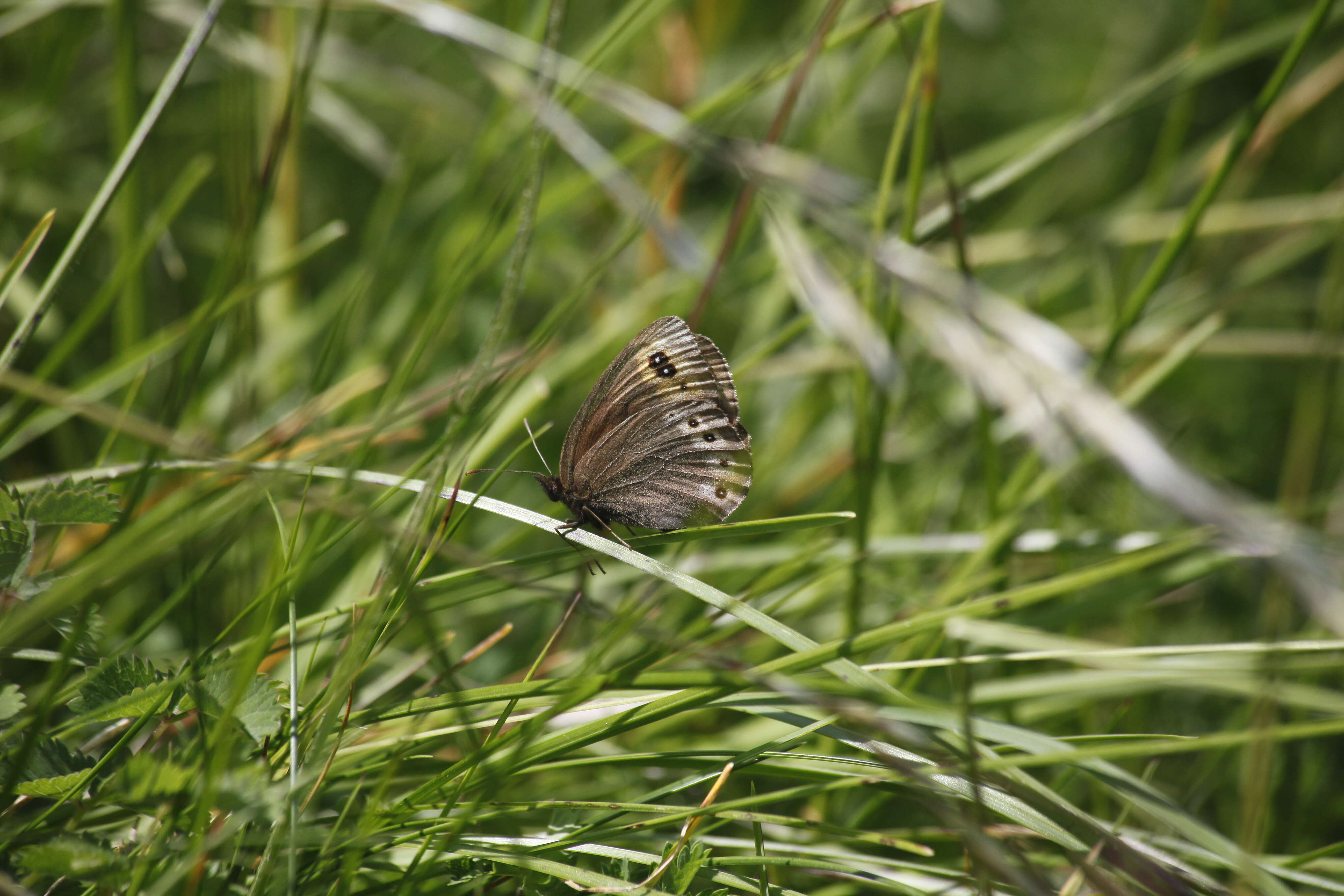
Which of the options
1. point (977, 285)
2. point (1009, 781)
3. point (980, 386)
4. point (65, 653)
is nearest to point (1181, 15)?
point (977, 285)

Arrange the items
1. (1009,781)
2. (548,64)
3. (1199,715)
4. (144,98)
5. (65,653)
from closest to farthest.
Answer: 1. (65,653)
2. (1009,781)
3. (548,64)
4. (1199,715)
5. (144,98)

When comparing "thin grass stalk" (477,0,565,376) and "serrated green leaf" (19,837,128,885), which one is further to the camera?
"thin grass stalk" (477,0,565,376)

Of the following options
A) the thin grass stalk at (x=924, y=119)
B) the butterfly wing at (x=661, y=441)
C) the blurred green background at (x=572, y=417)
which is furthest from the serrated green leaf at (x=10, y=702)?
the thin grass stalk at (x=924, y=119)

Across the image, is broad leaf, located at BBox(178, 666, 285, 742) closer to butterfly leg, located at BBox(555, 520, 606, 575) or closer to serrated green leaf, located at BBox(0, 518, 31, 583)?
serrated green leaf, located at BBox(0, 518, 31, 583)

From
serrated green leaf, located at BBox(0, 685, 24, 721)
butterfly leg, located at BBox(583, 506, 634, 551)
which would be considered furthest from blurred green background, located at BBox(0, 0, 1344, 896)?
butterfly leg, located at BBox(583, 506, 634, 551)

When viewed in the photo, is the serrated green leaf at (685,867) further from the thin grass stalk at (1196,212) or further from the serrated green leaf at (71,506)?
the thin grass stalk at (1196,212)

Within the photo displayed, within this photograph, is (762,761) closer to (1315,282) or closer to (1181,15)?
(1315,282)

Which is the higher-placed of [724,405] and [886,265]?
[886,265]
